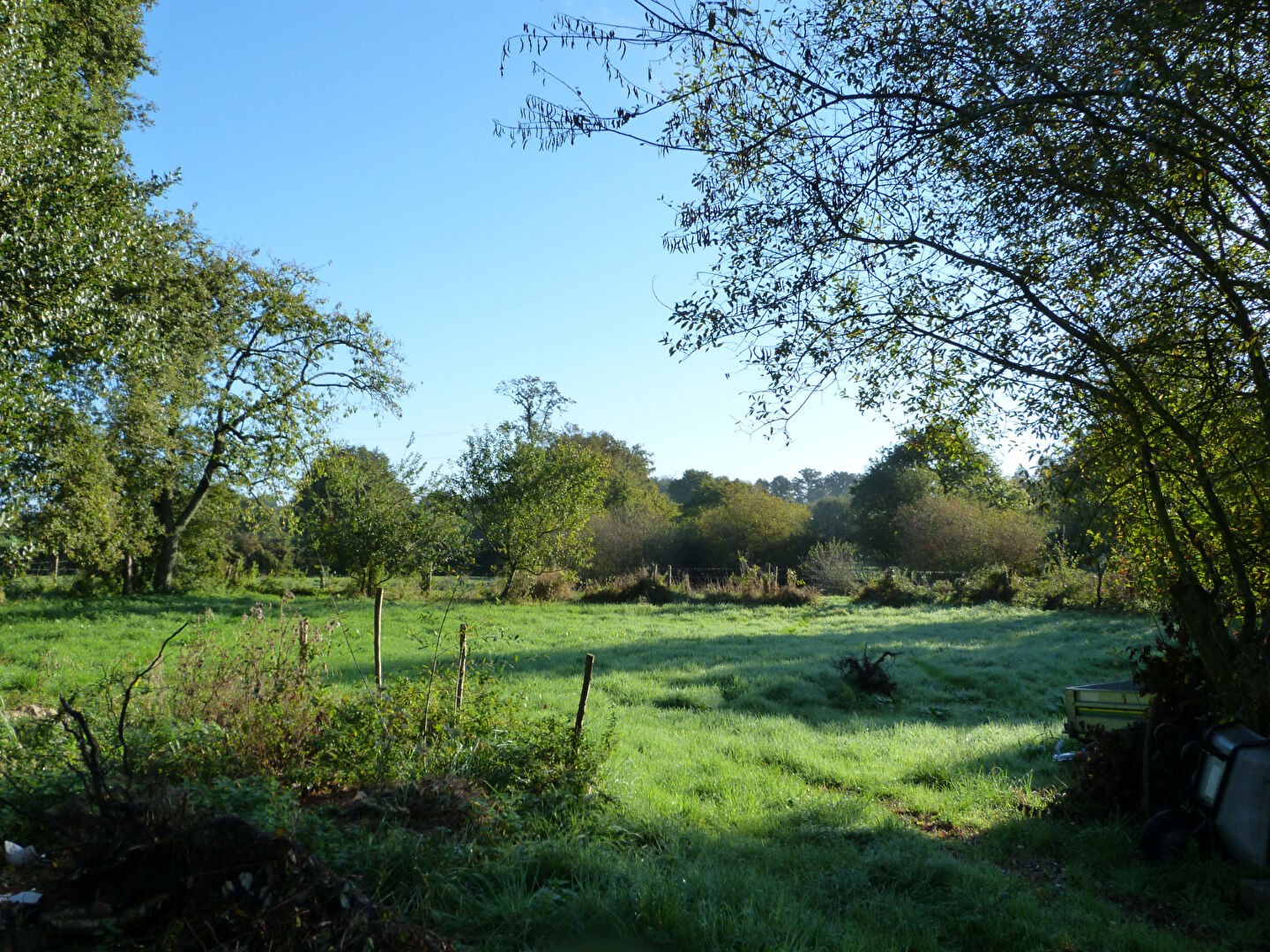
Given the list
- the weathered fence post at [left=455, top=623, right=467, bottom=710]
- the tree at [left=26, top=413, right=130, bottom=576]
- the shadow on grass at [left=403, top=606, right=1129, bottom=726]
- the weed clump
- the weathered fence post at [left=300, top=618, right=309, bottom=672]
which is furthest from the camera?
the tree at [left=26, top=413, right=130, bottom=576]

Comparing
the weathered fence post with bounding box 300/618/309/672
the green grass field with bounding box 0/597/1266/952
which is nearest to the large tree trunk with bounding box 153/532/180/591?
the green grass field with bounding box 0/597/1266/952

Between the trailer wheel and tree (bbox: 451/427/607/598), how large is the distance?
2427cm

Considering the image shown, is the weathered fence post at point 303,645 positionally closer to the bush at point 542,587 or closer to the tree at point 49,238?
the tree at point 49,238

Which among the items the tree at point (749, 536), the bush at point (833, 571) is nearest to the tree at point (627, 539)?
the tree at point (749, 536)

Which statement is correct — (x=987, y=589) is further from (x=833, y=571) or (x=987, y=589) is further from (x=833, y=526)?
(x=833, y=526)

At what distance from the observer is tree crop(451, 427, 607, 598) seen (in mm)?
28562

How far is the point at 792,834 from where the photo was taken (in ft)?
17.7

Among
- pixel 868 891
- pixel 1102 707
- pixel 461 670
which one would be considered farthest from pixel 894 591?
pixel 868 891

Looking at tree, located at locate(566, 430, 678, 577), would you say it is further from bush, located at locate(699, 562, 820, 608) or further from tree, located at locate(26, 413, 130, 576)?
tree, located at locate(26, 413, 130, 576)

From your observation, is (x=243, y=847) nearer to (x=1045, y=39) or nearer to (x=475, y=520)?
(x=1045, y=39)

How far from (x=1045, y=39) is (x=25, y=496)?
17.7 meters

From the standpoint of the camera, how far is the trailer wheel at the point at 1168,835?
496 cm

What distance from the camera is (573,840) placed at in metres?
4.46

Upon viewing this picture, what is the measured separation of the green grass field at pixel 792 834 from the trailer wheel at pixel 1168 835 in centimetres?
12
